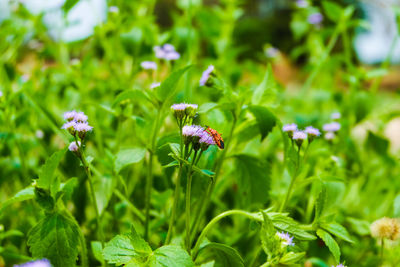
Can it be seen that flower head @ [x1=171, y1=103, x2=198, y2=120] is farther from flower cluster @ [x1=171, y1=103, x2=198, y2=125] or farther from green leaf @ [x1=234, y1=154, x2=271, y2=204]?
green leaf @ [x1=234, y1=154, x2=271, y2=204]

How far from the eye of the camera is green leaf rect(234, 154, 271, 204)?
0.69m

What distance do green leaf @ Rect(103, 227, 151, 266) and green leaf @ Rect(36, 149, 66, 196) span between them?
12 centimetres

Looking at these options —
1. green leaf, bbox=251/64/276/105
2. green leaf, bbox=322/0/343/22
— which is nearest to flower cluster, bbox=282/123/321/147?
green leaf, bbox=251/64/276/105

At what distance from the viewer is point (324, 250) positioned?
0.87m

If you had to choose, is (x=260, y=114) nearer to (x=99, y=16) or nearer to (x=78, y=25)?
(x=99, y=16)

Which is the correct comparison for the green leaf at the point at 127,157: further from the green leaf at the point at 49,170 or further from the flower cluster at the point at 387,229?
the flower cluster at the point at 387,229

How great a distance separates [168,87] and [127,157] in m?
0.13

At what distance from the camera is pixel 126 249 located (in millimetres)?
476

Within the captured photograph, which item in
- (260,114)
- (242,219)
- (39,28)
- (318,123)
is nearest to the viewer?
(260,114)

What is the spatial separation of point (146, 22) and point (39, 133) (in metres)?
0.43

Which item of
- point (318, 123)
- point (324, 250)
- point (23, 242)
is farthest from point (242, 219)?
point (23, 242)

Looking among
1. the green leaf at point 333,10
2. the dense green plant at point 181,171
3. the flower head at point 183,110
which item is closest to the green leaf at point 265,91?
the dense green plant at point 181,171

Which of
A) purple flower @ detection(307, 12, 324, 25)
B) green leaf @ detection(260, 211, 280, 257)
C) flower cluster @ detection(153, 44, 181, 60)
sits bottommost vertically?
green leaf @ detection(260, 211, 280, 257)

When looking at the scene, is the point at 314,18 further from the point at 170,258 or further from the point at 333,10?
the point at 170,258
